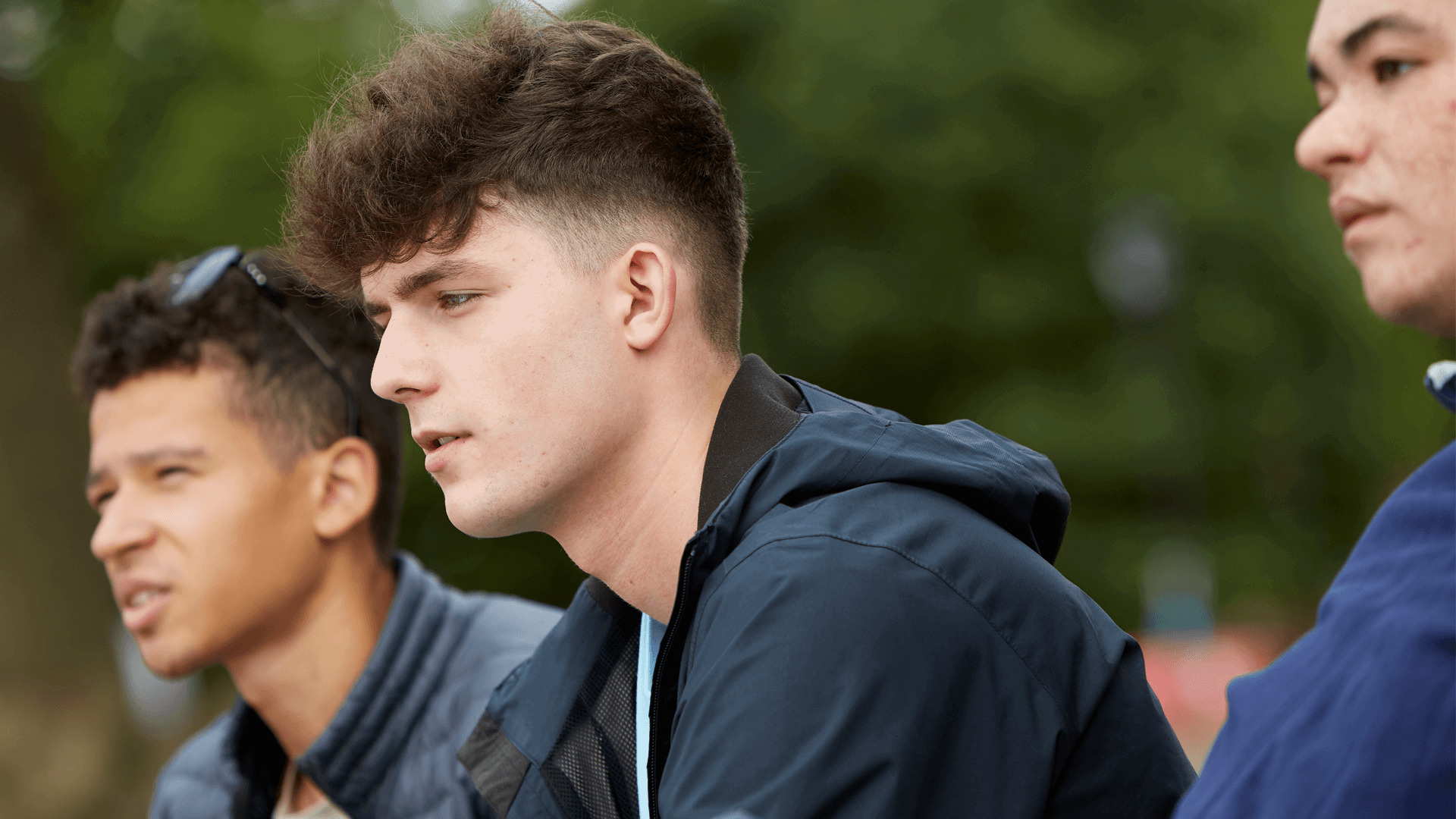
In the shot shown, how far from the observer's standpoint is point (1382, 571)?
50.5 inches

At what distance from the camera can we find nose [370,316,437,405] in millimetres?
2076

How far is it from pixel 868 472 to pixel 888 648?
0.32 m

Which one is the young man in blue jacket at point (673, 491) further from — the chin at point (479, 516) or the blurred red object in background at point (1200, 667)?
the blurred red object in background at point (1200, 667)

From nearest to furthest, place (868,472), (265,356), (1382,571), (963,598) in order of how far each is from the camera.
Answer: (1382,571) → (963,598) → (868,472) → (265,356)

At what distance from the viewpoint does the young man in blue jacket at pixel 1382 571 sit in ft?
3.71

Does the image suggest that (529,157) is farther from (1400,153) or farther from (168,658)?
(168,658)

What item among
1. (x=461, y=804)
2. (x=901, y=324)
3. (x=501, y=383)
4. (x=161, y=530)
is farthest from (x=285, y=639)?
(x=901, y=324)

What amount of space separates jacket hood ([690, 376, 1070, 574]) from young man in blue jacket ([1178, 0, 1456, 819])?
1.74 ft

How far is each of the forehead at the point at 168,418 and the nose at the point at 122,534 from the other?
0.43ft

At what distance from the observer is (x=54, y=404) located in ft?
21.9

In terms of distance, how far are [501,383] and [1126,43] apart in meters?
7.48

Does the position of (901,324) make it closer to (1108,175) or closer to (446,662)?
(1108,175)

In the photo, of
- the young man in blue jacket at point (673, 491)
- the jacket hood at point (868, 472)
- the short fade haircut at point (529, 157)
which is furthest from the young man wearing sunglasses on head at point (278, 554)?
the jacket hood at point (868, 472)

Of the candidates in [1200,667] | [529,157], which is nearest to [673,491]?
[529,157]
